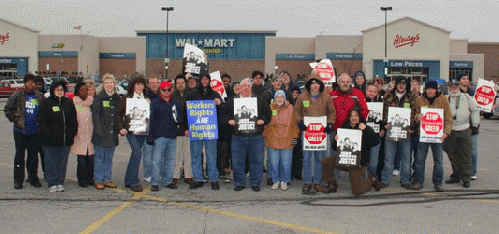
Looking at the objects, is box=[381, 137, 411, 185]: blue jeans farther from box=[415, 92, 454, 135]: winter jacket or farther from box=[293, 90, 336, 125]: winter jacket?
box=[293, 90, 336, 125]: winter jacket

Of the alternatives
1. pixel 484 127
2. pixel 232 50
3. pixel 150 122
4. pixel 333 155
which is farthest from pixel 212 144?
pixel 232 50

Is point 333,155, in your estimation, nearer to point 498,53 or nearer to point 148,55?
point 148,55

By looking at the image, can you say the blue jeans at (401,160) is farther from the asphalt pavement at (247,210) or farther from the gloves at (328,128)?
the gloves at (328,128)

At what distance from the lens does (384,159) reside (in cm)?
991

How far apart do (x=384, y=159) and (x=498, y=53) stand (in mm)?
69729

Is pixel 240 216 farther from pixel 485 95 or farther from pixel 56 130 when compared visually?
pixel 485 95

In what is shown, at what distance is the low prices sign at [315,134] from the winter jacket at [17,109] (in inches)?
184

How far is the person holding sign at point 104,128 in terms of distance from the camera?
921 cm

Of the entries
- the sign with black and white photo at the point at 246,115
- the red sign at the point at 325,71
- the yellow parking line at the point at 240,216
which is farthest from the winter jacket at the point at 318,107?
the yellow parking line at the point at 240,216

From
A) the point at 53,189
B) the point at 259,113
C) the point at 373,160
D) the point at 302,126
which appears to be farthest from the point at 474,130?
the point at 53,189

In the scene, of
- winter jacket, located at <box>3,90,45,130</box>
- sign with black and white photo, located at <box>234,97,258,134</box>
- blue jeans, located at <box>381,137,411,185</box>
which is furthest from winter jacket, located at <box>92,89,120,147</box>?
blue jeans, located at <box>381,137,411,185</box>

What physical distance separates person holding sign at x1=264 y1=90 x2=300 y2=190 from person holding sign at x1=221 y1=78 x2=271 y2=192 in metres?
0.19

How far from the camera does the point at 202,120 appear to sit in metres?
9.53

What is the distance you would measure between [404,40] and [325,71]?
178 feet
